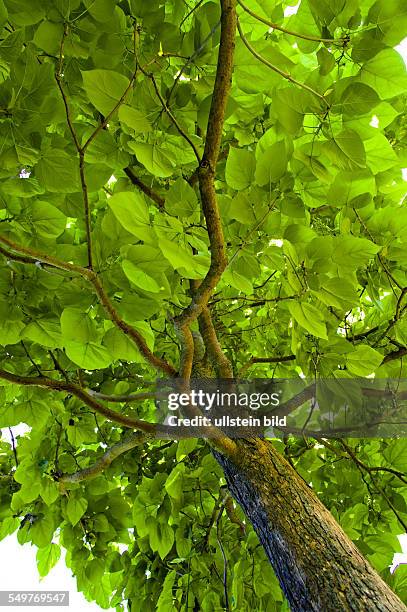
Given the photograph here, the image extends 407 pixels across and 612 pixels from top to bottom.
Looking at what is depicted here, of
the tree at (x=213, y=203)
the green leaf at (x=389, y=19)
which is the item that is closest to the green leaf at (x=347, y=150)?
the tree at (x=213, y=203)

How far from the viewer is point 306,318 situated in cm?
68

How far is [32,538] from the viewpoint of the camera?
1312 mm

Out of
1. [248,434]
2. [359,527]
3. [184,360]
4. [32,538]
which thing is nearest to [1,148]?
[184,360]

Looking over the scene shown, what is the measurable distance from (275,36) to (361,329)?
0.66 meters

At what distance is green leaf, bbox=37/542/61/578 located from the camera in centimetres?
151

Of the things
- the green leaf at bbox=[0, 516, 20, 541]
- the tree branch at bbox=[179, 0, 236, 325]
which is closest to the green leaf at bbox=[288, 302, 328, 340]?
the tree branch at bbox=[179, 0, 236, 325]

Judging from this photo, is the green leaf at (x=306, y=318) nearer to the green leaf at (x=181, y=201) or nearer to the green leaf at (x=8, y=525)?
the green leaf at (x=181, y=201)

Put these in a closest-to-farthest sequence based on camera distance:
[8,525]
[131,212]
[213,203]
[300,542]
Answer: [131,212] → [213,203] → [300,542] → [8,525]

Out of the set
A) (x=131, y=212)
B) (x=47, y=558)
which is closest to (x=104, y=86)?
(x=131, y=212)

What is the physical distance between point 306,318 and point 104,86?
383 millimetres

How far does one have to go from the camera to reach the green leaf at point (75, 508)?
126cm

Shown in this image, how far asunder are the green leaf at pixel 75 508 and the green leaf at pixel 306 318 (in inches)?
34.9

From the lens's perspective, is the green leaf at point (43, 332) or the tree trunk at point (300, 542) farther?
the green leaf at point (43, 332)

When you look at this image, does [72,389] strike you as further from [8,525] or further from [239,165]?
[8,525]
